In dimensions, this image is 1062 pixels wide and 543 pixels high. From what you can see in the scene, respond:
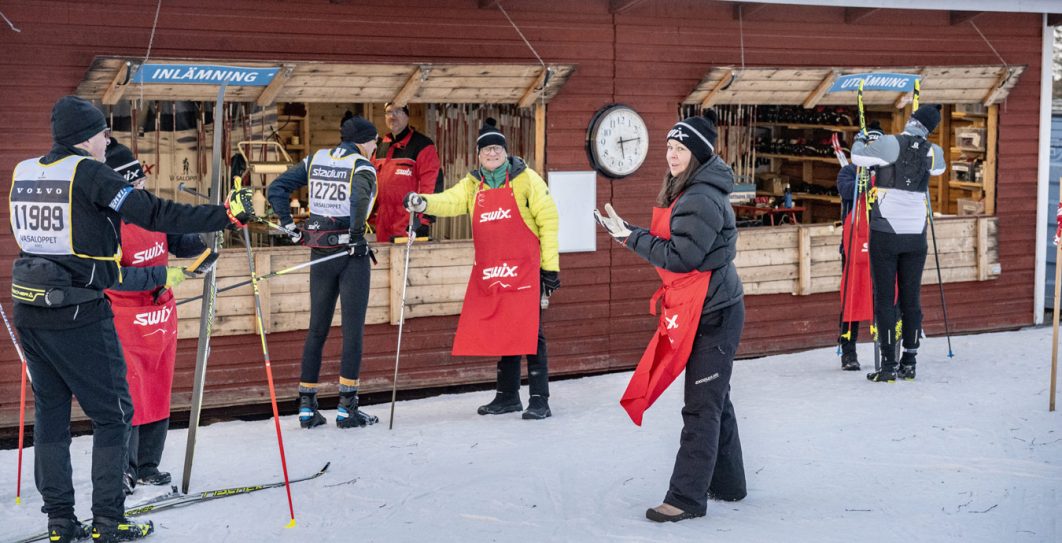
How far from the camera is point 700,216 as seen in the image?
4781 mm

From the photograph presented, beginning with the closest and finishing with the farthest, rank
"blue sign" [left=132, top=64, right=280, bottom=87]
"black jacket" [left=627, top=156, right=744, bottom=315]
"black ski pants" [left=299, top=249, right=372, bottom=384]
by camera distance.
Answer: "black jacket" [left=627, top=156, right=744, bottom=315], "black ski pants" [left=299, top=249, right=372, bottom=384], "blue sign" [left=132, top=64, right=280, bottom=87]

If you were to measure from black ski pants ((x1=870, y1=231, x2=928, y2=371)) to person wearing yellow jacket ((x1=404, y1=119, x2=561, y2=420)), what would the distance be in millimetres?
2063

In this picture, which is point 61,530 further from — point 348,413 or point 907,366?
point 907,366

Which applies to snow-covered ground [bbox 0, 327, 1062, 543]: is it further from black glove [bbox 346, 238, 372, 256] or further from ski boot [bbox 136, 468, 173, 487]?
black glove [bbox 346, 238, 372, 256]

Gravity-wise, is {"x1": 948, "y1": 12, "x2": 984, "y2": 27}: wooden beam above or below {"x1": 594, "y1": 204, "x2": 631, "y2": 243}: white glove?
above

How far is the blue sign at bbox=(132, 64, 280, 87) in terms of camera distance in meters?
6.94

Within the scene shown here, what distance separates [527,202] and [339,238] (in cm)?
98

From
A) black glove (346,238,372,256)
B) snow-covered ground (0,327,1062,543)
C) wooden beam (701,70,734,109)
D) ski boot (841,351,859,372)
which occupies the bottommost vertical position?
snow-covered ground (0,327,1062,543)

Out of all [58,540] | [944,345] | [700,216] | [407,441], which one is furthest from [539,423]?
[944,345]

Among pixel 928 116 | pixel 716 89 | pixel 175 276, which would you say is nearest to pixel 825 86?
pixel 716 89

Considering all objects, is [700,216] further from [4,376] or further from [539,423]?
[4,376]

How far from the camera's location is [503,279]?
671cm

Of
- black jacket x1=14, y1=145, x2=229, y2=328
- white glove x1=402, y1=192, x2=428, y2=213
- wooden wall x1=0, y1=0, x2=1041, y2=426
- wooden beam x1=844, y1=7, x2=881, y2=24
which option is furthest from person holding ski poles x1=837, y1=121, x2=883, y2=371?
black jacket x1=14, y1=145, x2=229, y2=328

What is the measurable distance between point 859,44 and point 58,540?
6707mm
